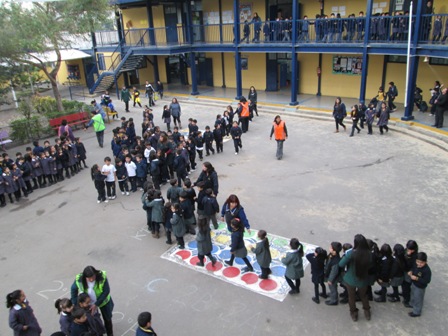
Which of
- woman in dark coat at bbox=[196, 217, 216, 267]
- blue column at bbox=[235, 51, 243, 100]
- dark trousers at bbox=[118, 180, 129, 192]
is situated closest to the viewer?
woman in dark coat at bbox=[196, 217, 216, 267]

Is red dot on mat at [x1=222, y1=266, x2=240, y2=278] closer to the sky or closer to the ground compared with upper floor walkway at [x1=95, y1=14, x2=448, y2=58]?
closer to the ground

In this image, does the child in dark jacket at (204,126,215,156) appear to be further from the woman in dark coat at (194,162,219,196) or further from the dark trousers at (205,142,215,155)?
the woman in dark coat at (194,162,219,196)

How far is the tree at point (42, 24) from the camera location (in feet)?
51.7

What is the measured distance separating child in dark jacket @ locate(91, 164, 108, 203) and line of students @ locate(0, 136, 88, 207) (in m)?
2.31

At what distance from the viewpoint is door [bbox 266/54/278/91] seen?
73.3ft

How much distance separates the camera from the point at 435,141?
13578mm

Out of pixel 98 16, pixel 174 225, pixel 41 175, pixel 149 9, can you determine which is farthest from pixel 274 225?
Answer: pixel 149 9

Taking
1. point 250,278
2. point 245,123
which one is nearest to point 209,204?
point 250,278

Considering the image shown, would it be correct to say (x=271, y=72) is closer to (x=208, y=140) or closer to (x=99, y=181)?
(x=208, y=140)

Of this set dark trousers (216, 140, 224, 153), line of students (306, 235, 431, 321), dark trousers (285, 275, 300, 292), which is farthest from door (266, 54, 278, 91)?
line of students (306, 235, 431, 321)

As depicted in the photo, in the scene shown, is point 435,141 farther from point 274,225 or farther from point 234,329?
point 234,329

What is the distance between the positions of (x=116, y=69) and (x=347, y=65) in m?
14.6

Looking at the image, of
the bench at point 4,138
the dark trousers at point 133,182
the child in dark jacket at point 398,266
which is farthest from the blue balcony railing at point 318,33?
the dark trousers at point 133,182

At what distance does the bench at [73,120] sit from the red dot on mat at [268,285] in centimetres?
1458
